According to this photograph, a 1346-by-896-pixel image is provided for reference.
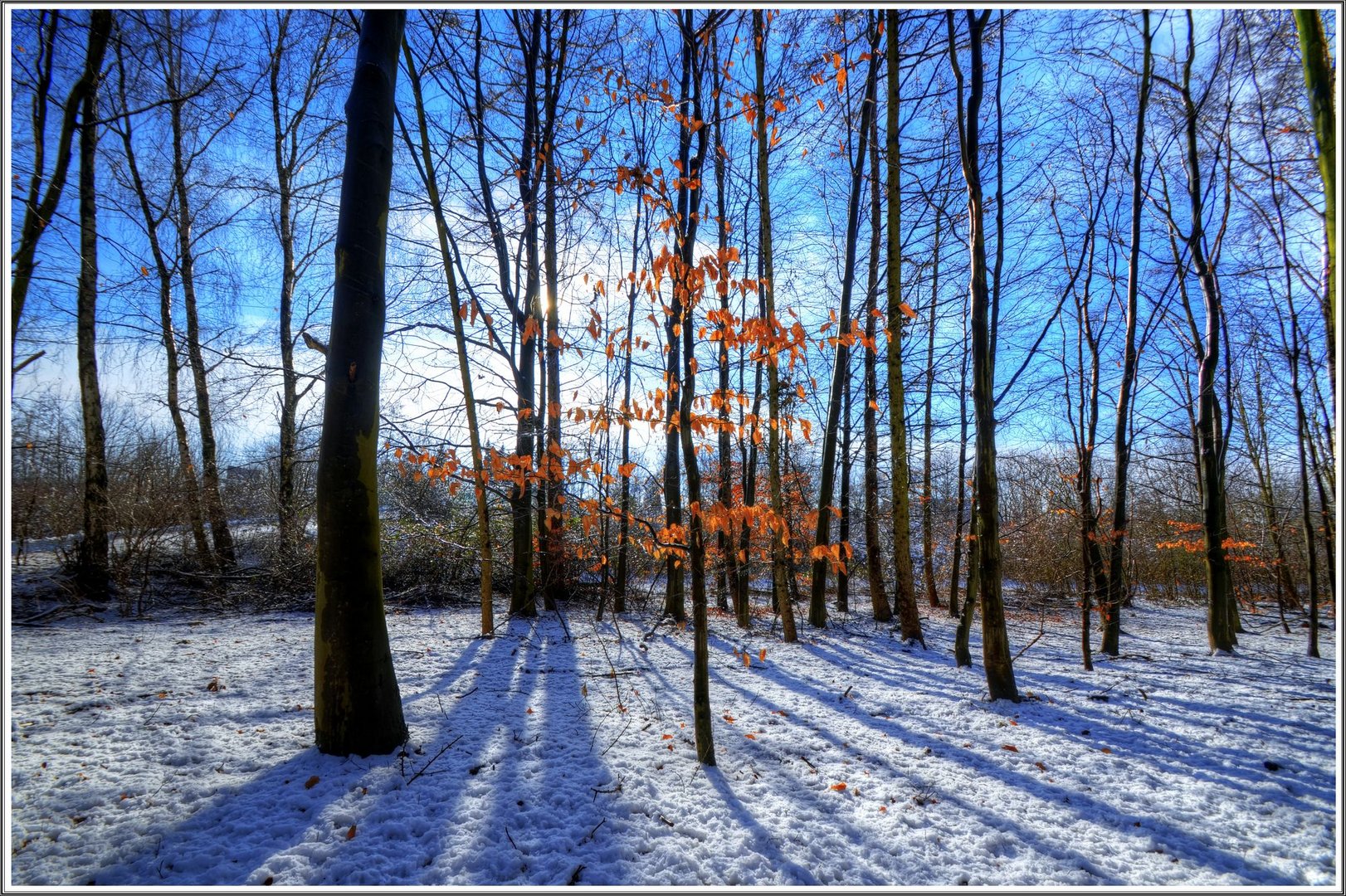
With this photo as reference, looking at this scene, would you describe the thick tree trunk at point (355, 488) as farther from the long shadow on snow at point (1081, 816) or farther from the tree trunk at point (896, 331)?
the tree trunk at point (896, 331)

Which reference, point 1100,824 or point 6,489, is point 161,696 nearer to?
point 6,489

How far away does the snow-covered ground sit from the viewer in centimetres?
216

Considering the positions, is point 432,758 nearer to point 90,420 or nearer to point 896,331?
point 896,331

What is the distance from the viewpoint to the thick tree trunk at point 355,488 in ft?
9.36

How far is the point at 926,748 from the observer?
350 centimetres

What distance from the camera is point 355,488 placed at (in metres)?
2.88

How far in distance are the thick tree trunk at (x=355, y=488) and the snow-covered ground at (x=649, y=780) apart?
259 millimetres

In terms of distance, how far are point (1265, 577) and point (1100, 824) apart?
14.8 metres

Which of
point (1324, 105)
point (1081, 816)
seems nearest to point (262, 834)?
point (1081, 816)

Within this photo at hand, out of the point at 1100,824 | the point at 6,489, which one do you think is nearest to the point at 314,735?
the point at 6,489

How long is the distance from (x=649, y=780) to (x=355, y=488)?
2303mm

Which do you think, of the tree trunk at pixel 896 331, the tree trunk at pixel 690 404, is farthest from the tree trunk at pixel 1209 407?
the tree trunk at pixel 690 404

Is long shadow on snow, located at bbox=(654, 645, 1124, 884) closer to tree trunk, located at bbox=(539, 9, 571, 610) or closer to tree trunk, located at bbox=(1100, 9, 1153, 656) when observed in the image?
tree trunk, located at bbox=(539, 9, 571, 610)

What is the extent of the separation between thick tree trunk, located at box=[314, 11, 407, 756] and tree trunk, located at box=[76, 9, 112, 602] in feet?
21.5
